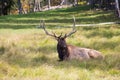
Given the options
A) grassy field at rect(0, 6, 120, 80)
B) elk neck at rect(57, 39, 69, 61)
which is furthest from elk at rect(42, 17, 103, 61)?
grassy field at rect(0, 6, 120, 80)

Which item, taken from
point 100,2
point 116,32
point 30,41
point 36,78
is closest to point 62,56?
point 36,78

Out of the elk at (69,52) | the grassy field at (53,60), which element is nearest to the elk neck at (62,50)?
the elk at (69,52)

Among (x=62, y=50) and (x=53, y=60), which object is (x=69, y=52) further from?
(x=53, y=60)

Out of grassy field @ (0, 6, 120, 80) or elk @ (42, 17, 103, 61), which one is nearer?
grassy field @ (0, 6, 120, 80)

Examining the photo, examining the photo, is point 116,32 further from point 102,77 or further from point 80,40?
point 102,77

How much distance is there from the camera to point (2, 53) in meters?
17.5

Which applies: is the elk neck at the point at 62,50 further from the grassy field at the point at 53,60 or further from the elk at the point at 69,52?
A: the grassy field at the point at 53,60

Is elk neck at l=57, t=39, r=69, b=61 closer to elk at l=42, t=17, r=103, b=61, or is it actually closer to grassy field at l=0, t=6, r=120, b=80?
elk at l=42, t=17, r=103, b=61

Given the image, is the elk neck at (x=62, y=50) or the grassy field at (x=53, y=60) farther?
the elk neck at (x=62, y=50)

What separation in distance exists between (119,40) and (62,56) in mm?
6140

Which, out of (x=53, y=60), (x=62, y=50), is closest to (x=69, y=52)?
(x=62, y=50)

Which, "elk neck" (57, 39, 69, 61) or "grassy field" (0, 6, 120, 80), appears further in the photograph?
"elk neck" (57, 39, 69, 61)

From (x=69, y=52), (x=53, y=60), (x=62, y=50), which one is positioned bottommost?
(x=53, y=60)

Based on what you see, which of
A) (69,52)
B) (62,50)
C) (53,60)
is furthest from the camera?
(69,52)
